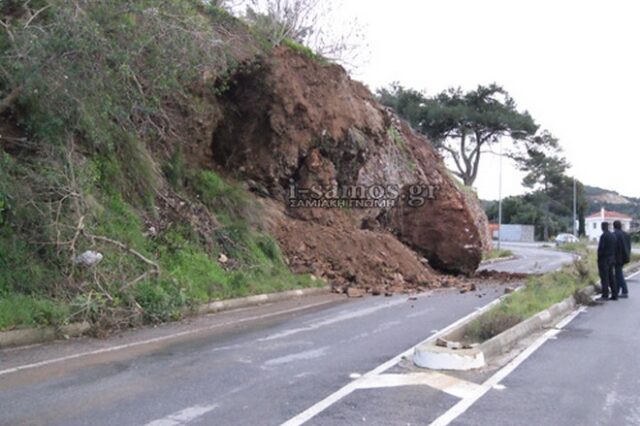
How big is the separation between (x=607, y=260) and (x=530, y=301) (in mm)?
Answer: 3473

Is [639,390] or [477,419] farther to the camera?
[639,390]

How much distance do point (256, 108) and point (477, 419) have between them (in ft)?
51.4

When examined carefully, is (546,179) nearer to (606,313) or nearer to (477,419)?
(606,313)

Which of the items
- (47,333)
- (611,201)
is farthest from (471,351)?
(611,201)

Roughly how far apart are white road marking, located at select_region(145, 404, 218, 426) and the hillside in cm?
432

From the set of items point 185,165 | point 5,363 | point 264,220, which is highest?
point 185,165

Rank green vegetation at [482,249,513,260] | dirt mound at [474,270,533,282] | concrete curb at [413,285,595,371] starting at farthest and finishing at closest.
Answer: green vegetation at [482,249,513,260]
dirt mound at [474,270,533,282]
concrete curb at [413,285,595,371]

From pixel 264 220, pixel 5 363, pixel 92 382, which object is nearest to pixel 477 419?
pixel 92 382

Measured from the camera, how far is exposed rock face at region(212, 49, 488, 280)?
19688mm

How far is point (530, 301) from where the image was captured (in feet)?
41.1

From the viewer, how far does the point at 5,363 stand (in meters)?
7.80

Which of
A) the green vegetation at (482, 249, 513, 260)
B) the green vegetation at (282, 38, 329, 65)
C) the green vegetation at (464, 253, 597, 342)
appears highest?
the green vegetation at (282, 38, 329, 65)

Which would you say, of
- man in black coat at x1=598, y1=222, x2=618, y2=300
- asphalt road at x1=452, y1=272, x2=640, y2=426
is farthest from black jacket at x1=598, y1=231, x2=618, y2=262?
asphalt road at x1=452, y1=272, x2=640, y2=426

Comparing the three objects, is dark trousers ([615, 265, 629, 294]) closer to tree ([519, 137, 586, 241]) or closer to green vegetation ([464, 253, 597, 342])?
green vegetation ([464, 253, 597, 342])
